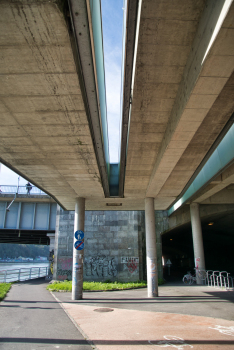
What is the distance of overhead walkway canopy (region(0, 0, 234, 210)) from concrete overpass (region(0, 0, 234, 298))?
0.9 inches

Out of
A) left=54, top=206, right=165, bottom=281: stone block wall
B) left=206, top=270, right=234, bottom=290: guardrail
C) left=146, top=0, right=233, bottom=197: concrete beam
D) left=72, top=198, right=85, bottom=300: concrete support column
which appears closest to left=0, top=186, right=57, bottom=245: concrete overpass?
left=54, top=206, right=165, bottom=281: stone block wall

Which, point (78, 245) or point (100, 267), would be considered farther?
point (100, 267)

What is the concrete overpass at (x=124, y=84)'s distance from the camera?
4770mm

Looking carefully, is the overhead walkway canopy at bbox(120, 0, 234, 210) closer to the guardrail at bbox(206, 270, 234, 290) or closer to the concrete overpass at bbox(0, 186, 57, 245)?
the guardrail at bbox(206, 270, 234, 290)

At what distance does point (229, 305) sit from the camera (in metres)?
11.0

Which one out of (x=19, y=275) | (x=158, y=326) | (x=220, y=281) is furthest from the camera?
(x=19, y=275)

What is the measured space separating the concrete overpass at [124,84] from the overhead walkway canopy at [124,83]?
0.02 meters

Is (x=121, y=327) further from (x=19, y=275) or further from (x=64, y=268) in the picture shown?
(x=19, y=275)

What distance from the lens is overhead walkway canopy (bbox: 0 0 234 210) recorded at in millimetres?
4758

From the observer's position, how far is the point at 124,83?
21.5ft

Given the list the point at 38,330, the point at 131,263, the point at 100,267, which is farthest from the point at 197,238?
the point at 38,330

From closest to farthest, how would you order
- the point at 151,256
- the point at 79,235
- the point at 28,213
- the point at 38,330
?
the point at 38,330, the point at 79,235, the point at 151,256, the point at 28,213

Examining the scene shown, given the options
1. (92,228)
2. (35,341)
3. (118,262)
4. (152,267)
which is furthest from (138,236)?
(35,341)

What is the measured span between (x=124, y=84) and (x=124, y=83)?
32 mm
